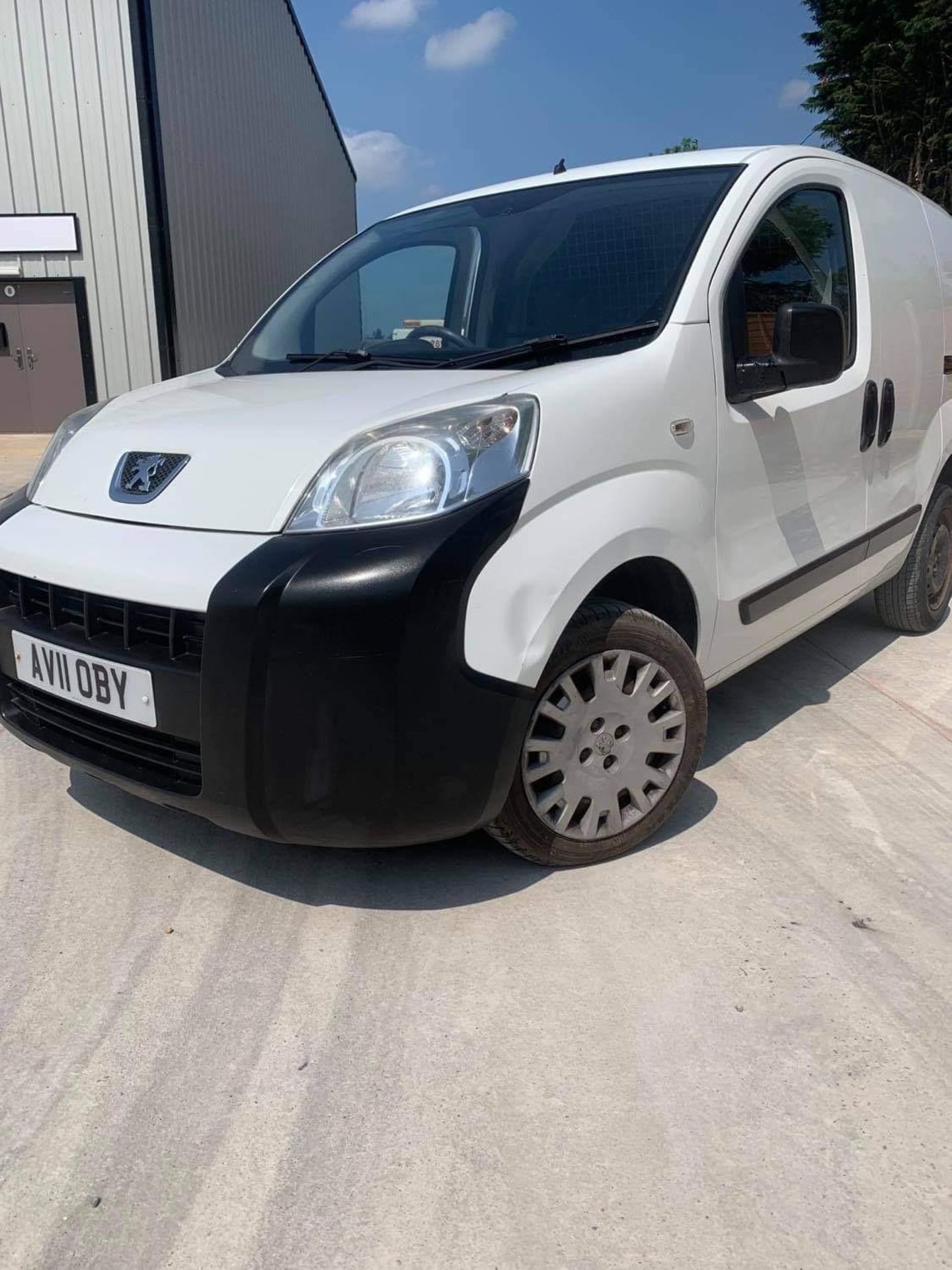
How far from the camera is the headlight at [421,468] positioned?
2.02 metres

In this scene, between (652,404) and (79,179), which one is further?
(79,179)

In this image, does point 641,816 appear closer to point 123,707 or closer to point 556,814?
point 556,814

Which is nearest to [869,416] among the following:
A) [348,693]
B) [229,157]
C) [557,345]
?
[557,345]

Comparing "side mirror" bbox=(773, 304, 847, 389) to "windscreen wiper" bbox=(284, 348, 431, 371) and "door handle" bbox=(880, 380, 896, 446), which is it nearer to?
"door handle" bbox=(880, 380, 896, 446)

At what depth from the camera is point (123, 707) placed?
2154 millimetres

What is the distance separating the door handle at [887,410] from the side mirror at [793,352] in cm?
77

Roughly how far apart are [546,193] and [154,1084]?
2677 mm

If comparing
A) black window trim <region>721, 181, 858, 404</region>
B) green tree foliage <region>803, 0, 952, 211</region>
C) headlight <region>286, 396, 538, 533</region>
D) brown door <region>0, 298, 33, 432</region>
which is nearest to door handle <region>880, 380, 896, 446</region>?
black window trim <region>721, 181, 858, 404</region>

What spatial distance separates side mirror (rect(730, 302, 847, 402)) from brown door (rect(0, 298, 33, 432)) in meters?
12.9

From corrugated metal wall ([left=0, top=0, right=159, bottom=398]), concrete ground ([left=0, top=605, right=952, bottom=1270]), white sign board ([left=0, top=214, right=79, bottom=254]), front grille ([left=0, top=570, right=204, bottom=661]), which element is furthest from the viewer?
white sign board ([left=0, top=214, right=79, bottom=254])

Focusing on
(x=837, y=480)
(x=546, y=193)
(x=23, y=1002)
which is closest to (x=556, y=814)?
(x=23, y=1002)

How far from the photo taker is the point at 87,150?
39.9ft

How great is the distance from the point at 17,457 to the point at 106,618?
10.7 meters

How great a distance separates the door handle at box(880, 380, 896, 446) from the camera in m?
3.41
